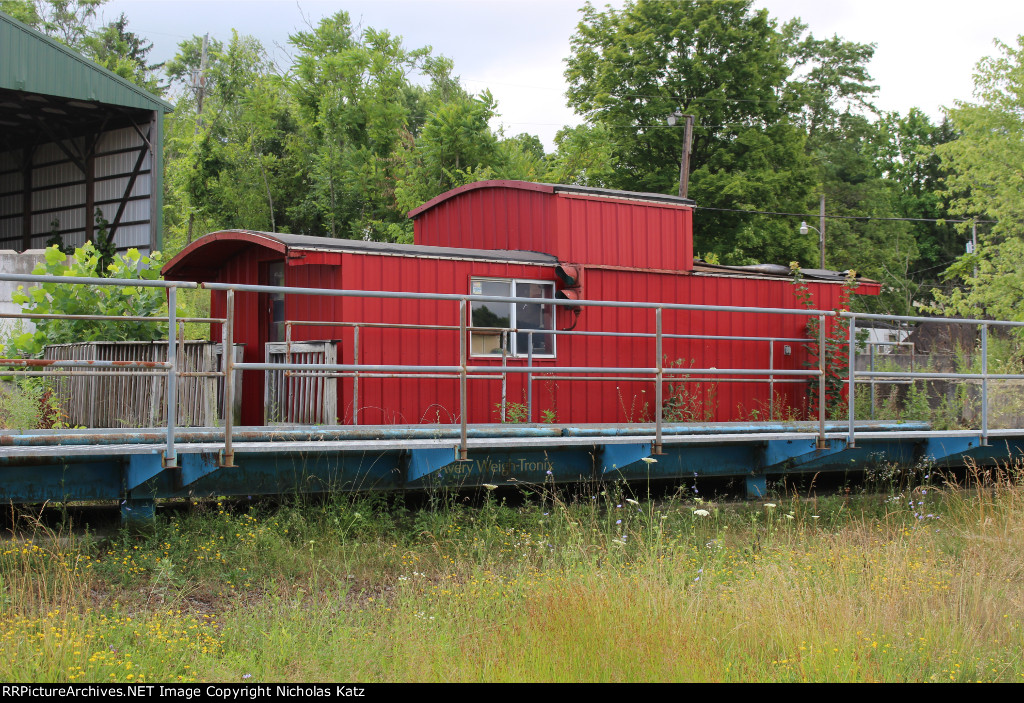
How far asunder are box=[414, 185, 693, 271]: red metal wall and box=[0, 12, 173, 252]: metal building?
1490 cm

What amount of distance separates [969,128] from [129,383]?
22.5 meters

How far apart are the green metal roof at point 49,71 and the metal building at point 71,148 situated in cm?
2

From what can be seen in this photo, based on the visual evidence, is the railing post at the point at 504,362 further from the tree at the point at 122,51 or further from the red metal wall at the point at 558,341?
the tree at the point at 122,51

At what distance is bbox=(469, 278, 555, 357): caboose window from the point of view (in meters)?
11.5

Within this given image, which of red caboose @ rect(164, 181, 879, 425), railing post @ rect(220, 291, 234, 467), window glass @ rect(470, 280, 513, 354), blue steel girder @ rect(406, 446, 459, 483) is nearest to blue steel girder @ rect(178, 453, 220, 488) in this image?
railing post @ rect(220, 291, 234, 467)

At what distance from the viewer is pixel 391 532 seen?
816 centimetres

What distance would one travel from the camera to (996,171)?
23.4 metres

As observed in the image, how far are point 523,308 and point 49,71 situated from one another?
17461mm

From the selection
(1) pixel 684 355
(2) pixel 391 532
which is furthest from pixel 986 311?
(2) pixel 391 532

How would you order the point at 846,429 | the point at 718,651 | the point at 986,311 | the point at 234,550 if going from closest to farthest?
the point at 718,651, the point at 234,550, the point at 846,429, the point at 986,311

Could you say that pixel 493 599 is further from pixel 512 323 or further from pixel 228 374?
pixel 512 323

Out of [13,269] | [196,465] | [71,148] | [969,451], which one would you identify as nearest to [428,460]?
[196,465]

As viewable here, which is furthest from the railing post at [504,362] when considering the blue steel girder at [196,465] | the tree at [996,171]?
the tree at [996,171]

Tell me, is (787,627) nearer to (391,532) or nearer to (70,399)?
(391,532)
